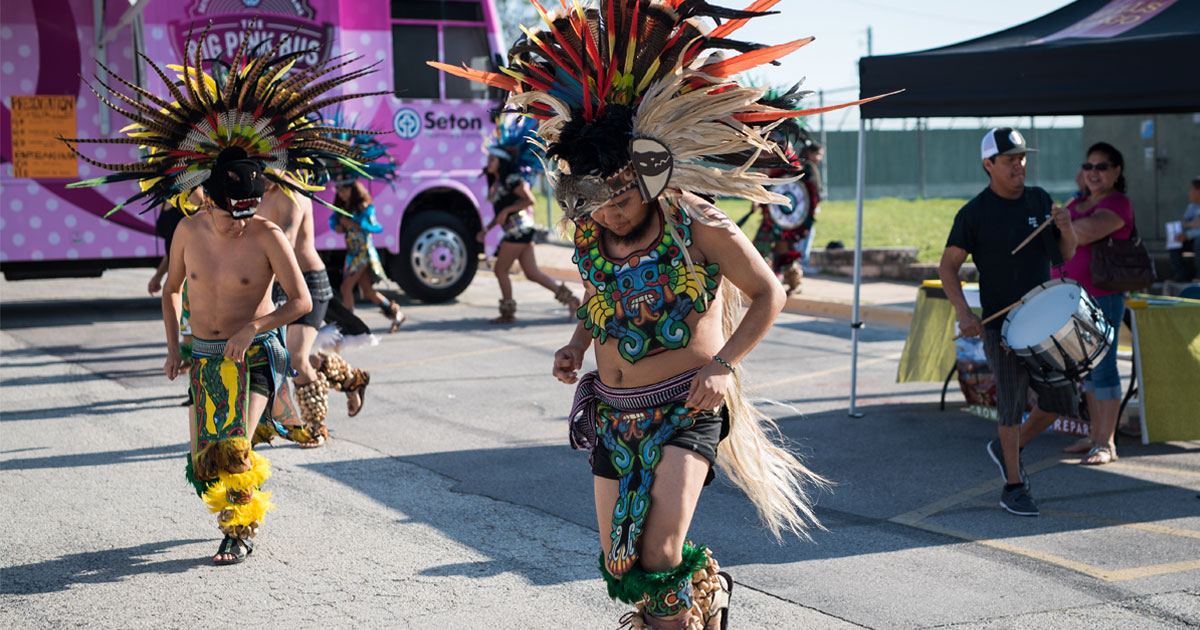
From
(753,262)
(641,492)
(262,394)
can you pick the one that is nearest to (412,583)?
(262,394)

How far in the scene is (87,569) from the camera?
5.14 m

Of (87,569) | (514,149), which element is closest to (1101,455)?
(87,569)

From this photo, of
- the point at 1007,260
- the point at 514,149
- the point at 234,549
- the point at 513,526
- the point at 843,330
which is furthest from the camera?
the point at 514,149

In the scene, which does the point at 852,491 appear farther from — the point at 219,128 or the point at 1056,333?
the point at 219,128

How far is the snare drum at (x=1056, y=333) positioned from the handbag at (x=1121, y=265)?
0.96m

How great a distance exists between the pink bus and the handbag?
720 cm

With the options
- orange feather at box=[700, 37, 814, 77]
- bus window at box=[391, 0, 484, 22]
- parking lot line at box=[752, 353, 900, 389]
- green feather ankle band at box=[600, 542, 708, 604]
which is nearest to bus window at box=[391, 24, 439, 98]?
bus window at box=[391, 0, 484, 22]

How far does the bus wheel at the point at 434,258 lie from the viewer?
1523 centimetres

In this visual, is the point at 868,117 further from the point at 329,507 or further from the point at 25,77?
the point at 25,77

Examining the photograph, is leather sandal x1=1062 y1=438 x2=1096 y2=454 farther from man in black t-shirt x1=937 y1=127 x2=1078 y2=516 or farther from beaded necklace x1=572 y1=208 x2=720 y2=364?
beaded necklace x1=572 y1=208 x2=720 y2=364

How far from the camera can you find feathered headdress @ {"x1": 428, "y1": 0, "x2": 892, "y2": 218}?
3.62 metres

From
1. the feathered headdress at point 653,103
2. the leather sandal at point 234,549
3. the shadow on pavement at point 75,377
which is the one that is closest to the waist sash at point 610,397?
the feathered headdress at point 653,103

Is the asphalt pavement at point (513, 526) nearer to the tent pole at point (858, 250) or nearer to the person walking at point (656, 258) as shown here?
the tent pole at point (858, 250)

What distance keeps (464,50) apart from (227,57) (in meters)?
3.11
